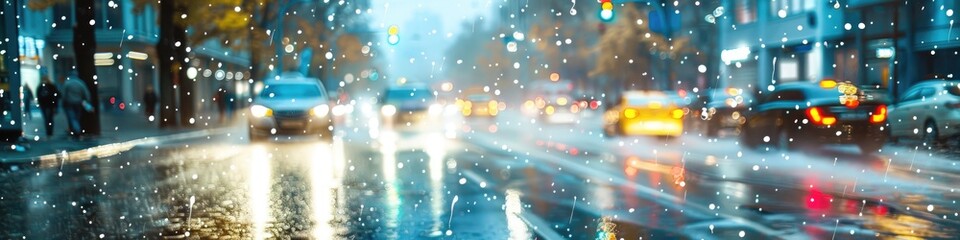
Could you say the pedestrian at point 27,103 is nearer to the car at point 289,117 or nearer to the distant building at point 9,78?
the car at point 289,117

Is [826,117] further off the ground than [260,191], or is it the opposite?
[826,117]

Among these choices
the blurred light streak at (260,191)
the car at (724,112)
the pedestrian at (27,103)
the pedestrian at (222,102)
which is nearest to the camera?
the blurred light streak at (260,191)

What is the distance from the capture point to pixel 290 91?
28.5m

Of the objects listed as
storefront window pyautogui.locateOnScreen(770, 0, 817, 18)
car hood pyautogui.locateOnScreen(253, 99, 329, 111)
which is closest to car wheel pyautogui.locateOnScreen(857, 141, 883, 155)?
car hood pyautogui.locateOnScreen(253, 99, 329, 111)

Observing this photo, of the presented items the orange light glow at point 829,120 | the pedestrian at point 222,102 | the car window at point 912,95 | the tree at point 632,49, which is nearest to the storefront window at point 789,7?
the tree at point 632,49

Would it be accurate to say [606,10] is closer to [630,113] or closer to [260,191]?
[630,113]

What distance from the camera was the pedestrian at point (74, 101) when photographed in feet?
88.4

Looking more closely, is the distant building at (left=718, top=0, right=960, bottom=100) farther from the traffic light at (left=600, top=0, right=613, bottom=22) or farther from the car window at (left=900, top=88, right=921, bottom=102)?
the traffic light at (left=600, top=0, right=613, bottom=22)

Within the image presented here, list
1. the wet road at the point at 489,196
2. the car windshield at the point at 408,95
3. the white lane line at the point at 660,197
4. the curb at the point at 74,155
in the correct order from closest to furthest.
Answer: the wet road at the point at 489,196, the white lane line at the point at 660,197, the curb at the point at 74,155, the car windshield at the point at 408,95

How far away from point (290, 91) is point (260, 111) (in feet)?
4.88

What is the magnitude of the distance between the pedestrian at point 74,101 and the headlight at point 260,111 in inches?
152

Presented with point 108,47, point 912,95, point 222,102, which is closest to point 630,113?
point 912,95

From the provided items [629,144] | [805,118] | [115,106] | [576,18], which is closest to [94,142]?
[629,144]

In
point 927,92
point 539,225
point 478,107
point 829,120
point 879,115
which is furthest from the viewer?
point 478,107
